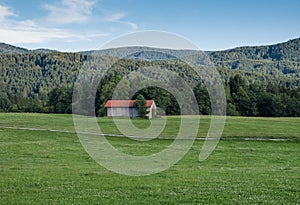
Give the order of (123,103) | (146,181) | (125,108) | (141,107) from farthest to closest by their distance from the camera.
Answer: (123,103) → (125,108) → (141,107) → (146,181)

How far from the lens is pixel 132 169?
2231 centimetres

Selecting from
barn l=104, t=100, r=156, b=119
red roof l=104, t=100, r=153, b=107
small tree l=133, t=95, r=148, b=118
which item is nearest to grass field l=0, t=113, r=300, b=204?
small tree l=133, t=95, r=148, b=118

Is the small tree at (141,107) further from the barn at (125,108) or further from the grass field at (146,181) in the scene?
the grass field at (146,181)

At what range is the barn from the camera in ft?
293

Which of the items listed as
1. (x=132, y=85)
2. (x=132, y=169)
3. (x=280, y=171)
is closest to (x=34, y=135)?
(x=132, y=169)

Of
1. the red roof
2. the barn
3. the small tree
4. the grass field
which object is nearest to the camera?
the grass field

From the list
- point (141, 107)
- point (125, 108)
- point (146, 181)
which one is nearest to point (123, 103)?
point (125, 108)

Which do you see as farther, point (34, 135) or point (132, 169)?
point (34, 135)

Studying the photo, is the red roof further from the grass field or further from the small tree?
the grass field

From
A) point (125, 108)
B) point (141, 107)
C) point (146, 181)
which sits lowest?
point (146, 181)

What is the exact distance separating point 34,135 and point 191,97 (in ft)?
229

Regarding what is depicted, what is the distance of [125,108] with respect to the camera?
91.5 metres

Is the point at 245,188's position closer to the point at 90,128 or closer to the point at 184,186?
the point at 184,186

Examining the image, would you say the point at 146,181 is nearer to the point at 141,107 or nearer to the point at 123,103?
the point at 141,107
